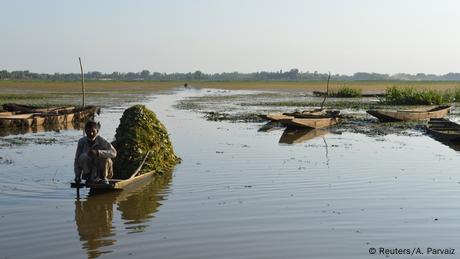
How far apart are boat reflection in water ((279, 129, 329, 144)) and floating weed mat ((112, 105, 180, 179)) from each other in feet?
18.0

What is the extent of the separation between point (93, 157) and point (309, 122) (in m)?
11.9

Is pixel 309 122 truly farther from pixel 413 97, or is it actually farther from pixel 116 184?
pixel 413 97

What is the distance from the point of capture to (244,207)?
793 centimetres

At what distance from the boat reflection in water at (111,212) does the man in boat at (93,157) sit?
1.13 feet

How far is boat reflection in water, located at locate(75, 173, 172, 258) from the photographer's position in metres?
6.41

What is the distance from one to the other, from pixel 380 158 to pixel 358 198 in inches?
179

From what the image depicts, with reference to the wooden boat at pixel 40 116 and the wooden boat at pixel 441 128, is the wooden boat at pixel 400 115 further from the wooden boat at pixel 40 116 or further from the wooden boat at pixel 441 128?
the wooden boat at pixel 40 116

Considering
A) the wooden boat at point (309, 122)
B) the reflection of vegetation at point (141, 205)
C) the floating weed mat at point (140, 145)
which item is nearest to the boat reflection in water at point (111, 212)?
the reflection of vegetation at point (141, 205)

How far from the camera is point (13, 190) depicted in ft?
30.3

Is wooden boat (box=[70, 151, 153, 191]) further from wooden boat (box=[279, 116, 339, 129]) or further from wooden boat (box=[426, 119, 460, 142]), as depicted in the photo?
wooden boat (box=[426, 119, 460, 142])

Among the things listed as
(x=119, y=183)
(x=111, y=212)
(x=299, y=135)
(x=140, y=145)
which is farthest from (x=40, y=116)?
(x=111, y=212)

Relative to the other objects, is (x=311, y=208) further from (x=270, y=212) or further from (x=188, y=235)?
(x=188, y=235)

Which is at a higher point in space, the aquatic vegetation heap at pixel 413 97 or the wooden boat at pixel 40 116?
the aquatic vegetation heap at pixel 413 97

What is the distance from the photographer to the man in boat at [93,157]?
27.2 feet
